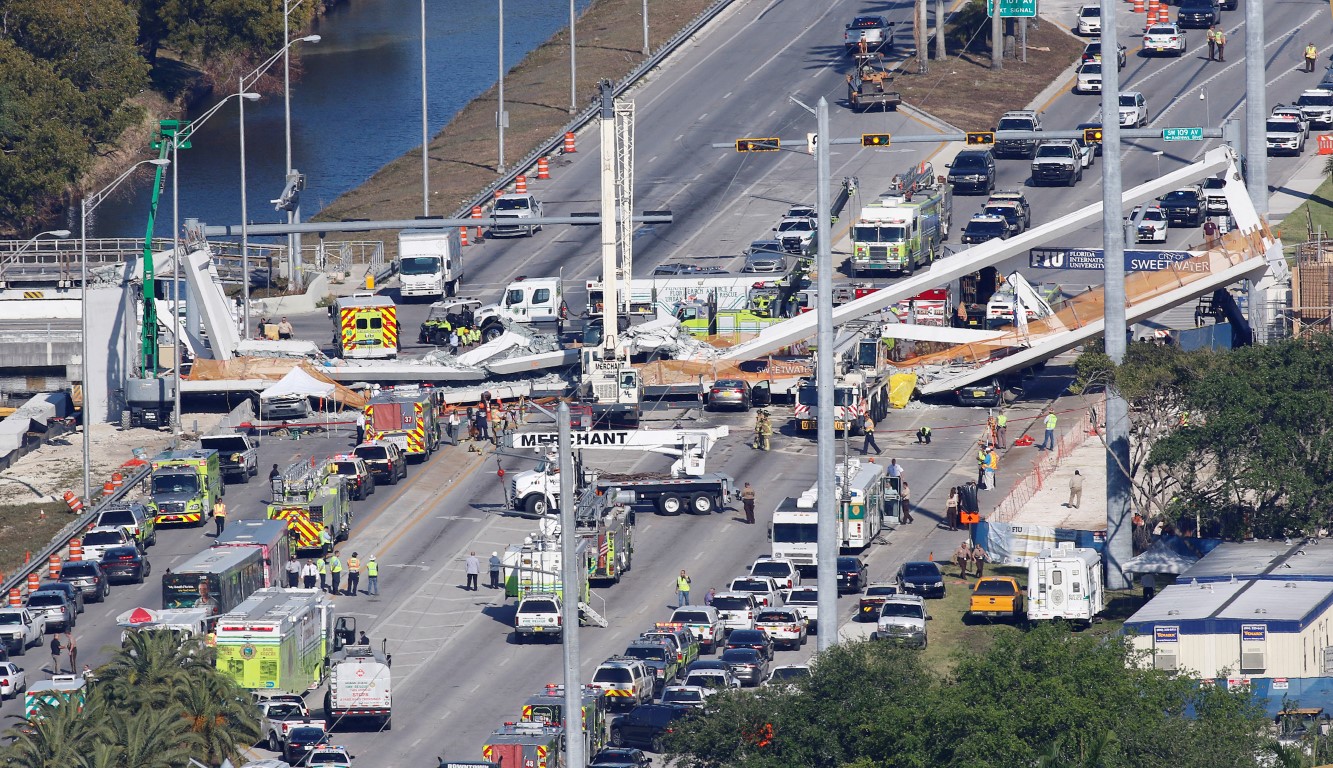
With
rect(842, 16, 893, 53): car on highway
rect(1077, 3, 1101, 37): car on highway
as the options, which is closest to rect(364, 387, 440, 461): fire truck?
rect(842, 16, 893, 53): car on highway

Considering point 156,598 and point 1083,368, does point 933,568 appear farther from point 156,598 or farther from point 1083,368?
point 156,598

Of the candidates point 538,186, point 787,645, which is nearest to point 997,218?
point 538,186

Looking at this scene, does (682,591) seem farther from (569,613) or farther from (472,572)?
(569,613)

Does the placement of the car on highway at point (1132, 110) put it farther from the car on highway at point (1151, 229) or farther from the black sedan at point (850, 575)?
the black sedan at point (850, 575)

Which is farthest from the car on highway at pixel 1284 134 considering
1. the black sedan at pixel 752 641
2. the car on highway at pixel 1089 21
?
the black sedan at pixel 752 641

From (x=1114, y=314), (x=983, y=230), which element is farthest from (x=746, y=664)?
(x=983, y=230)
